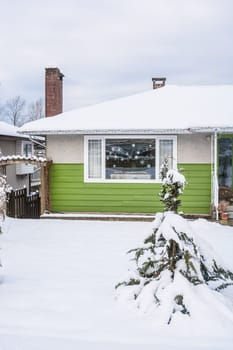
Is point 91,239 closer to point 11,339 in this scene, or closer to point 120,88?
point 11,339

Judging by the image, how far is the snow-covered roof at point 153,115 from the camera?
11844 millimetres

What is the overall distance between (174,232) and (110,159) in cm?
839

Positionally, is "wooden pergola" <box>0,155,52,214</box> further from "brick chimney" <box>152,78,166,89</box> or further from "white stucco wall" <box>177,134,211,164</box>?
"brick chimney" <box>152,78,166,89</box>

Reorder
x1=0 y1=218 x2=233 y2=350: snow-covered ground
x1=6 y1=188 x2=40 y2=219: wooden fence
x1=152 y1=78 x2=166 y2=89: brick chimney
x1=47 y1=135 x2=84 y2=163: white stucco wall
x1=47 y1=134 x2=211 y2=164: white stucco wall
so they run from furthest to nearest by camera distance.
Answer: x1=152 y1=78 x2=166 y2=89: brick chimney < x1=6 y1=188 x2=40 y2=219: wooden fence < x1=47 y1=135 x2=84 y2=163: white stucco wall < x1=47 y1=134 x2=211 y2=164: white stucco wall < x1=0 y1=218 x2=233 y2=350: snow-covered ground

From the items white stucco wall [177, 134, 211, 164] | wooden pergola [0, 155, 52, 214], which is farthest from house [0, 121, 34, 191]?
white stucco wall [177, 134, 211, 164]

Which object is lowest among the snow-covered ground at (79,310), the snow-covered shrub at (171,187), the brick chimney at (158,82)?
the snow-covered ground at (79,310)

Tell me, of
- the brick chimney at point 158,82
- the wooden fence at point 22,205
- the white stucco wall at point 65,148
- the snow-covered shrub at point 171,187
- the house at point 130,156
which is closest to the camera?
the snow-covered shrub at point 171,187

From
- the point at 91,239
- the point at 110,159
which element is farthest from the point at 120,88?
the point at 91,239

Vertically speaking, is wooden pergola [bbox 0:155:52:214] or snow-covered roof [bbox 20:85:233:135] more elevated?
snow-covered roof [bbox 20:85:233:135]

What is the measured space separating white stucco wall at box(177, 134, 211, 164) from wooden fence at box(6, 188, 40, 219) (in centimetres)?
561

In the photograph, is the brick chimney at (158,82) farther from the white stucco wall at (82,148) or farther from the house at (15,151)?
the house at (15,151)

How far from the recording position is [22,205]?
46.1 ft

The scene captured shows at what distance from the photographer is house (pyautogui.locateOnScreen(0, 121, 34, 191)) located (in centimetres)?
1770

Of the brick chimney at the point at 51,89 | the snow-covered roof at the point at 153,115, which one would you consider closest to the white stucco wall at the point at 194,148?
the snow-covered roof at the point at 153,115
